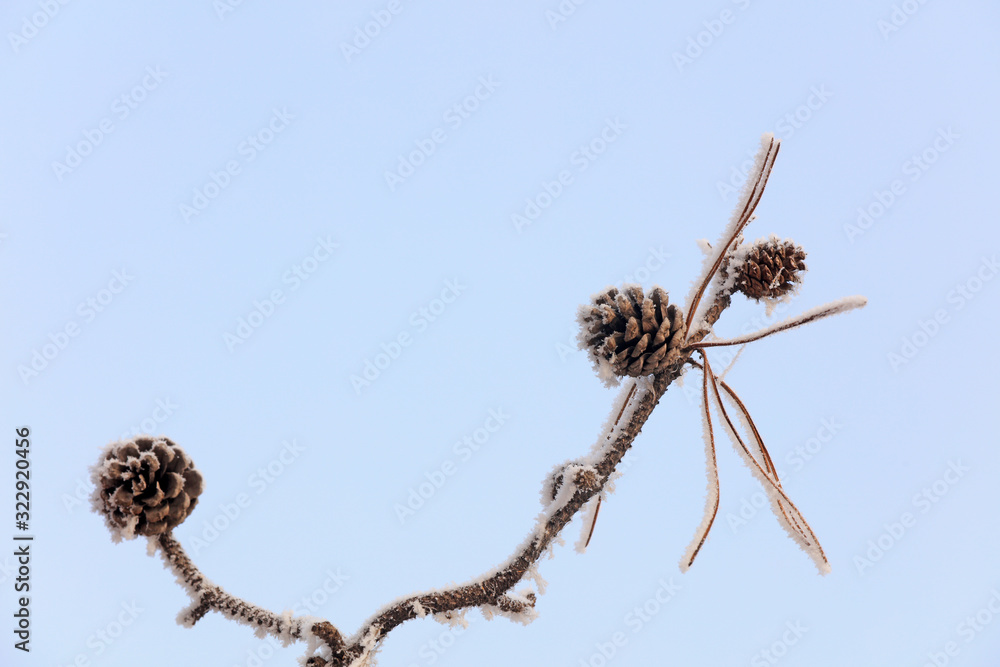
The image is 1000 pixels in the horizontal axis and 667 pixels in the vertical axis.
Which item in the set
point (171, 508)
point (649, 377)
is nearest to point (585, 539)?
point (649, 377)

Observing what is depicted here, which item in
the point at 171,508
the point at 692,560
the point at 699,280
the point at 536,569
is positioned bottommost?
the point at 692,560

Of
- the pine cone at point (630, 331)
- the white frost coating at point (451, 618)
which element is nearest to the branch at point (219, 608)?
the white frost coating at point (451, 618)

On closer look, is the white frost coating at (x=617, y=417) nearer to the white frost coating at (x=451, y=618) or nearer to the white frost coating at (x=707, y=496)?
the white frost coating at (x=707, y=496)

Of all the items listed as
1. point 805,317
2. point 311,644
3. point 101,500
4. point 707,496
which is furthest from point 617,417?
point 101,500

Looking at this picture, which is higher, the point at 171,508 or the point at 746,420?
the point at 171,508

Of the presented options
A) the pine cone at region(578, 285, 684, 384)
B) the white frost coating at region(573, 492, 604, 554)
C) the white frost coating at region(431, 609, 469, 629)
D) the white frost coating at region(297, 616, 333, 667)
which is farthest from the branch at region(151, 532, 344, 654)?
the pine cone at region(578, 285, 684, 384)

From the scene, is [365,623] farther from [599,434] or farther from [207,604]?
[599,434]
